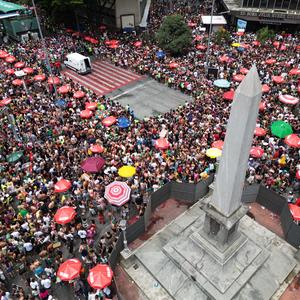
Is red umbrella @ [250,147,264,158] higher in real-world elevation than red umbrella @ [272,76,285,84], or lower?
lower

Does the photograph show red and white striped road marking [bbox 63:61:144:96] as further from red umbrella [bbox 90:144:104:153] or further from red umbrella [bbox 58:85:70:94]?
red umbrella [bbox 90:144:104:153]

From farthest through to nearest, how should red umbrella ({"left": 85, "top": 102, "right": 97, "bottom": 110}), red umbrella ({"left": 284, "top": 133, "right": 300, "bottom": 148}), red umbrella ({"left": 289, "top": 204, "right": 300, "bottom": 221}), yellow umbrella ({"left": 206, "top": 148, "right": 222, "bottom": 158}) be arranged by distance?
red umbrella ({"left": 85, "top": 102, "right": 97, "bottom": 110})
red umbrella ({"left": 284, "top": 133, "right": 300, "bottom": 148})
yellow umbrella ({"left": 206, "top": 148, "right": 222, "bottom": 158})
red umbrella ({"left": 289, "top": 204, "right": 300, "bottom": 221})

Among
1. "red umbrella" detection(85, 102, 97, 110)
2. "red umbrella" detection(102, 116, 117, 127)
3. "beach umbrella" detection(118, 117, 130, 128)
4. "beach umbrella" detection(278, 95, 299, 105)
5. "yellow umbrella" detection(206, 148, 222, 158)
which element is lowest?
"beach umbrella" detection(118, 117, 130, 128)

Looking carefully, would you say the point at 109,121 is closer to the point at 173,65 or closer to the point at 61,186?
the point at 61,186

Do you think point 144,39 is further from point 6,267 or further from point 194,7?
point 6,267

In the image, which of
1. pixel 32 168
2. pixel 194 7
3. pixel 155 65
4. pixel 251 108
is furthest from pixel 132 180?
pixel 194 7

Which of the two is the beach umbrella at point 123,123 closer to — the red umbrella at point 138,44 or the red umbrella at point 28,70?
the red umbrella at point 28,70

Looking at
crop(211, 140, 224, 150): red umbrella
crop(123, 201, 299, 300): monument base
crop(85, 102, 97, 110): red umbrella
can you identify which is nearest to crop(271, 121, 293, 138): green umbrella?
crop(211, 140, 224, 150): red umbrella

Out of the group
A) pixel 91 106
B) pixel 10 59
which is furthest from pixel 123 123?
pixel 10 59

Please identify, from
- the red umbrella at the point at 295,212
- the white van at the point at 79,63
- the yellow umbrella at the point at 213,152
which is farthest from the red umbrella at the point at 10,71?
the red umbrella at the point at 295,212
